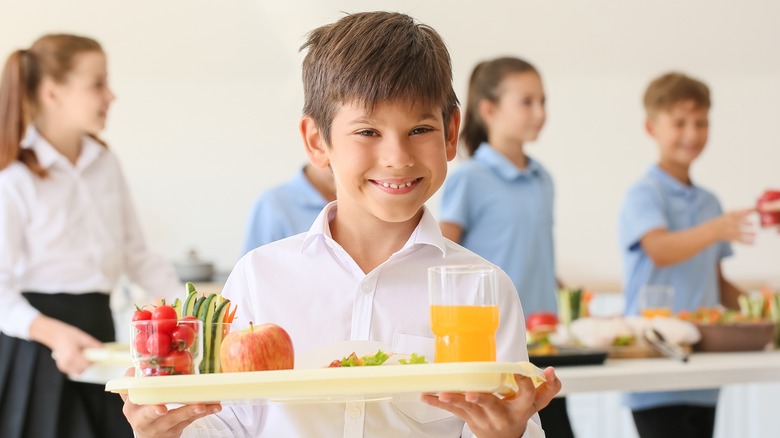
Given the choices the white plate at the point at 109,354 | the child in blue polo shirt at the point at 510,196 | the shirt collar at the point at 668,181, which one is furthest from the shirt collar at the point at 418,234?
the shirt collar at the point at 668,181

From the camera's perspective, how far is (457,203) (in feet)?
8.02

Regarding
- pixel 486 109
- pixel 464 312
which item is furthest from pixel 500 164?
pixel 464 312

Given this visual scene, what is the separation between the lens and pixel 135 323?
984mm

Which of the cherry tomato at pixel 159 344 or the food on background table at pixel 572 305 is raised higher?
the cherry tomato at pixel 159 344

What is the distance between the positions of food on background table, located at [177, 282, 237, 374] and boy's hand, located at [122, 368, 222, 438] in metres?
0.04

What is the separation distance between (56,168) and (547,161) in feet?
8.63

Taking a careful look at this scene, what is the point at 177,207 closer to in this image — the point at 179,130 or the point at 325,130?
the point at 179,130

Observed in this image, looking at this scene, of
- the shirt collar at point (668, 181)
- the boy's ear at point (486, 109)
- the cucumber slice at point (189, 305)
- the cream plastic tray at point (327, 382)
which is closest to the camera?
the cream plastic tray at point (327, 382)

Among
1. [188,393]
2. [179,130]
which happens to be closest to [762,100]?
[179,130]

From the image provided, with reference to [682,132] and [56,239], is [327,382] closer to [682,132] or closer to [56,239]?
[56,239]

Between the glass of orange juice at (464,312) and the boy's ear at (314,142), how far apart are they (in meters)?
0.26

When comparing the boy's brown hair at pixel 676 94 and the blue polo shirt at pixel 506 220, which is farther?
the boy's brown hair at pixel 676 94

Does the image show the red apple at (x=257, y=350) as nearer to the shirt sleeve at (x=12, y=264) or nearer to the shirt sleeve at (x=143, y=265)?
the shirt sleeve at (x=12, y=264)

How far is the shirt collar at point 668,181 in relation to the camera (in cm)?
284
